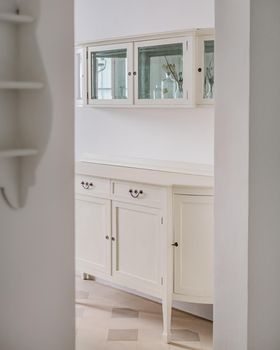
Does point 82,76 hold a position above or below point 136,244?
above

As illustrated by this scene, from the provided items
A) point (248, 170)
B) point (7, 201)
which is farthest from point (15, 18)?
point (248, 170)

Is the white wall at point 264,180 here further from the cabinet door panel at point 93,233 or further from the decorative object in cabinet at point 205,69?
the cabinet door panel at point 93,233

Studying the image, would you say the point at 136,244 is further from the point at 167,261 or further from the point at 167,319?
the point at 167,319

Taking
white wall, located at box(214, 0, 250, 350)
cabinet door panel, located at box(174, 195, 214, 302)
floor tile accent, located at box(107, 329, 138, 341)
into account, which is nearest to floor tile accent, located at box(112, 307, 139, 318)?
floor tile accent, located at box(107, 329, 138, 341)

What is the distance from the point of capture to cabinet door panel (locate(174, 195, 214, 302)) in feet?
11.0

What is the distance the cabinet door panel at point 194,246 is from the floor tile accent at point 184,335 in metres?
0.26

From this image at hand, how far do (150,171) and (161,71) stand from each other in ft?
2.11

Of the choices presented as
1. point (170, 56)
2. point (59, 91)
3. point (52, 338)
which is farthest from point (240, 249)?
point (170, 56)

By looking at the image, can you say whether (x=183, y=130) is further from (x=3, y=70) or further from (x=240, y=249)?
(x=3, y=70)

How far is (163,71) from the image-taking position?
12.2 ft

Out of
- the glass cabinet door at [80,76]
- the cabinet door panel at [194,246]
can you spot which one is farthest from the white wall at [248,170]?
the glass cabinet door at [80,76]

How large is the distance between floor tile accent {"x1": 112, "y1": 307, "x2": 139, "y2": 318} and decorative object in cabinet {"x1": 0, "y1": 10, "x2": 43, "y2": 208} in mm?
2125

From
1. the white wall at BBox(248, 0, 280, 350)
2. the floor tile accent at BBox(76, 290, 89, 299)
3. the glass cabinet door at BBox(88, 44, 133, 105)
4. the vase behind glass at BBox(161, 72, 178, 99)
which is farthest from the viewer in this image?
the floor tile accent at BBox(76, 290, 89, 299)

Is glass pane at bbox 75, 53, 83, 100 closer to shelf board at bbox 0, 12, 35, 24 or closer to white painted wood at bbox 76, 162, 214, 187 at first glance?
white painted wood at bbox 76, 162, 214, 187
